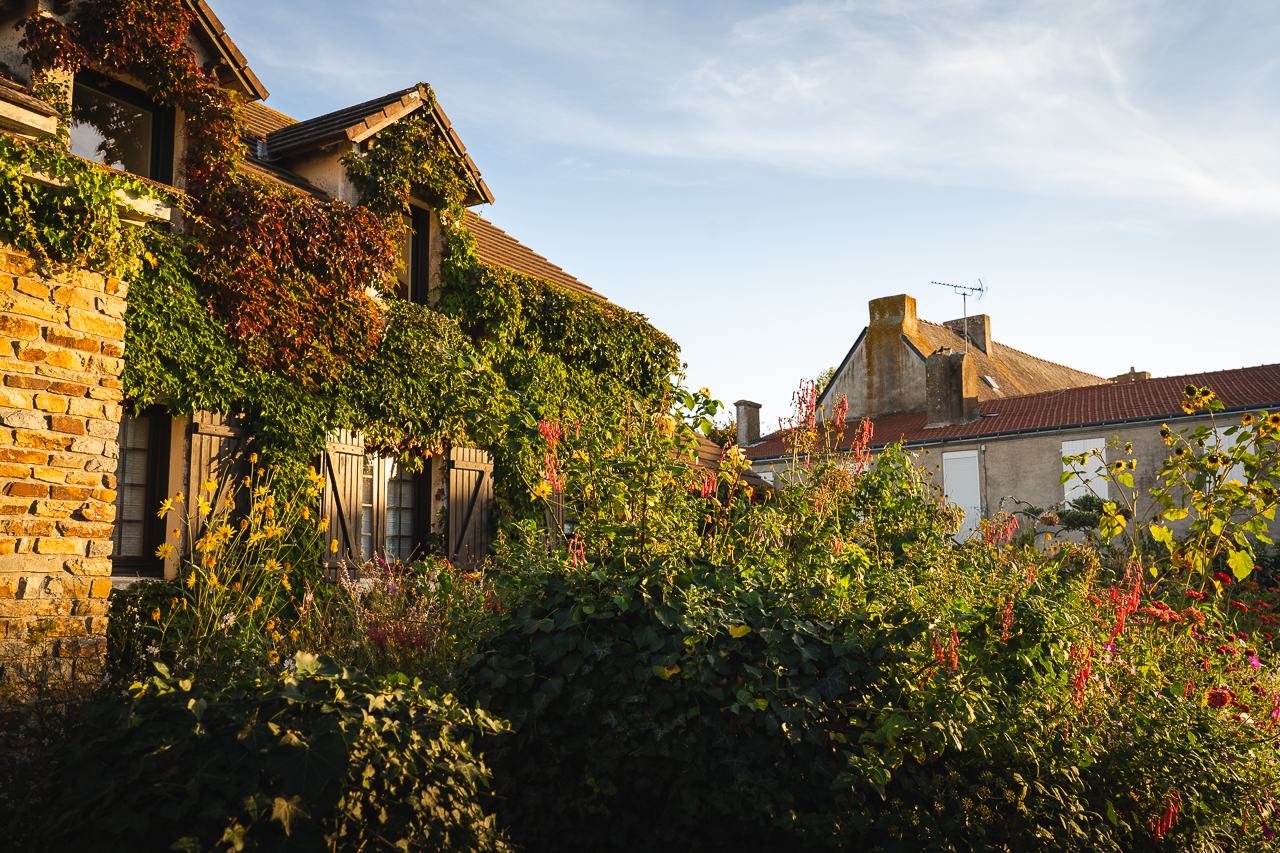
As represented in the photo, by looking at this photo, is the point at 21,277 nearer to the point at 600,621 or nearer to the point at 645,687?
the point at 600,621

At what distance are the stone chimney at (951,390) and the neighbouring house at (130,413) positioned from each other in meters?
13.8

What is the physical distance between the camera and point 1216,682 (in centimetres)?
437

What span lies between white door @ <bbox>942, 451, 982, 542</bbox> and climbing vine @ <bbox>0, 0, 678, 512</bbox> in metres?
15.5

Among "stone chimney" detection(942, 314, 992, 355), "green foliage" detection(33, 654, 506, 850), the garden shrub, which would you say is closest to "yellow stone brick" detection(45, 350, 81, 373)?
"green foliage" detection(33, 654, 506, 850)

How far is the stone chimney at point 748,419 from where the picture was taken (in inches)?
1110

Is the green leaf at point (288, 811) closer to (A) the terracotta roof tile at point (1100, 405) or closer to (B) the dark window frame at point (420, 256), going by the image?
(B) the dark window frame at point (420, 256)

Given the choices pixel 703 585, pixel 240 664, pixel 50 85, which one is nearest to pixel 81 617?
pixel 240 664

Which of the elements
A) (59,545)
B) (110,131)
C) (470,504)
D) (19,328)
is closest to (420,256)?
(470,504)


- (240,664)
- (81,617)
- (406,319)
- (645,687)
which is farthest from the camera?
(406,319)

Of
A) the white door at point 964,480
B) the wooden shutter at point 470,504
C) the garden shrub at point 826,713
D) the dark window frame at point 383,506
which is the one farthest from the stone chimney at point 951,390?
the garden shrub at point 826,713

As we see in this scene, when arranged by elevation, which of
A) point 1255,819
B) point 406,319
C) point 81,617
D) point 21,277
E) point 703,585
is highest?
point 406,319

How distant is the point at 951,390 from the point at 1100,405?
3.61m

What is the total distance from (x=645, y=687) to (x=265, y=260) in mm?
5674

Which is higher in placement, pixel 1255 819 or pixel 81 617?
pixel 81 617
